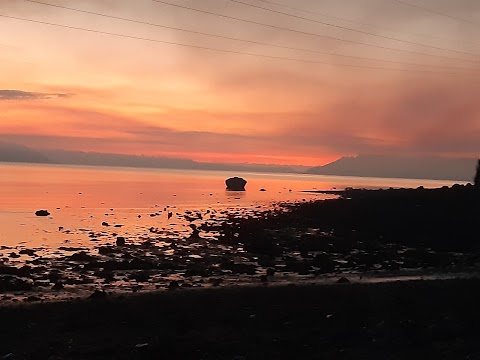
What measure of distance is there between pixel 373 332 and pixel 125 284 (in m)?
13.2

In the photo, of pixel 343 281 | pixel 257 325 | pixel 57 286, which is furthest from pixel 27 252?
pixel 257 325

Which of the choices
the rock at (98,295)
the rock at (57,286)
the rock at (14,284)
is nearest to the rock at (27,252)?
the rock at (14,284)

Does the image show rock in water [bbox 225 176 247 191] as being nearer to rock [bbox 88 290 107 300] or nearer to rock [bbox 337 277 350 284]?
rock [bbox 337 277 350 284]

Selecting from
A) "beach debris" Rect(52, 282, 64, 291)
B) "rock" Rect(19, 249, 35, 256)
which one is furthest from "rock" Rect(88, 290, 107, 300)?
"rock" Rect(19, 249, 35, 256)

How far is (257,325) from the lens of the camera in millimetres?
15102

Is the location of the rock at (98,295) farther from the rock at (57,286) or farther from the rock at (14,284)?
the rock at (14,284)

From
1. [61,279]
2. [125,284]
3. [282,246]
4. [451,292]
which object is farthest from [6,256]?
[451,292]

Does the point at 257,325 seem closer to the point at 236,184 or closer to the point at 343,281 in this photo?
the point at 343,281

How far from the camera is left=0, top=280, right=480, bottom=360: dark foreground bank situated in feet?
41.3

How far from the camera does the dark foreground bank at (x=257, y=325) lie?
12.6m

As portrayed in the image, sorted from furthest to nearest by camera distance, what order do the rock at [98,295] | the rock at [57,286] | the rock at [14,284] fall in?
1. the rock at [57,286]
2. the rock at [14,284]
3. the rock at [98,295]

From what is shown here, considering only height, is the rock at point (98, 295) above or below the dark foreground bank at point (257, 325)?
below

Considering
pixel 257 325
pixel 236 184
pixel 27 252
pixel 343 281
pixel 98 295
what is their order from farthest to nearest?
pixel 236 184 → pixel 27 252 → pixel 343 281 → pixel 98 295 → pixel 257 325

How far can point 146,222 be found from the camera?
195ft
